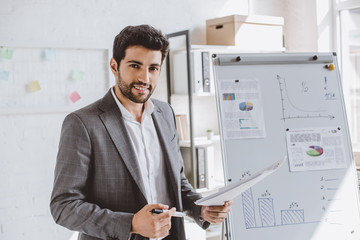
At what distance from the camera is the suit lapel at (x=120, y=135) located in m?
1.51

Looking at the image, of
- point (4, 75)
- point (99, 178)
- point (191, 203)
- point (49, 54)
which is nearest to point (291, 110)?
point (191, 203)

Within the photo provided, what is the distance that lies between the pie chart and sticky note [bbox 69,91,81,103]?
5.36ft

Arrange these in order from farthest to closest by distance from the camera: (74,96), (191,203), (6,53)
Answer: (74,96) < (6,53) < (191,203)

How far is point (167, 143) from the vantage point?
1.69 metres

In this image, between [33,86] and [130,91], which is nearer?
[130,91]

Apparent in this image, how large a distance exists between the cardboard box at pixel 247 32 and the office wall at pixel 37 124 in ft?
2.36

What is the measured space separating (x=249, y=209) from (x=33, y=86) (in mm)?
1670

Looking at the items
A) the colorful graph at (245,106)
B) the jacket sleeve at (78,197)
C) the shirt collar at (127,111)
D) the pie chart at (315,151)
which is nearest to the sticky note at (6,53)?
the shirt collar at (127,111)

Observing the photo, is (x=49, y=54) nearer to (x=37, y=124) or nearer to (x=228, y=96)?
(x=37, y=124)

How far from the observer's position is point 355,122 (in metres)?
3.70

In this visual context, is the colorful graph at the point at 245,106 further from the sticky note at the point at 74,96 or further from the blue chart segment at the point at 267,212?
the sticky note at the point at 74,96

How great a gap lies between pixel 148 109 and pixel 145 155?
0.67ft

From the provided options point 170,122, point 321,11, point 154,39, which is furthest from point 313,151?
point 321,11

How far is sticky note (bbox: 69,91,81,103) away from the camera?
114 inches
